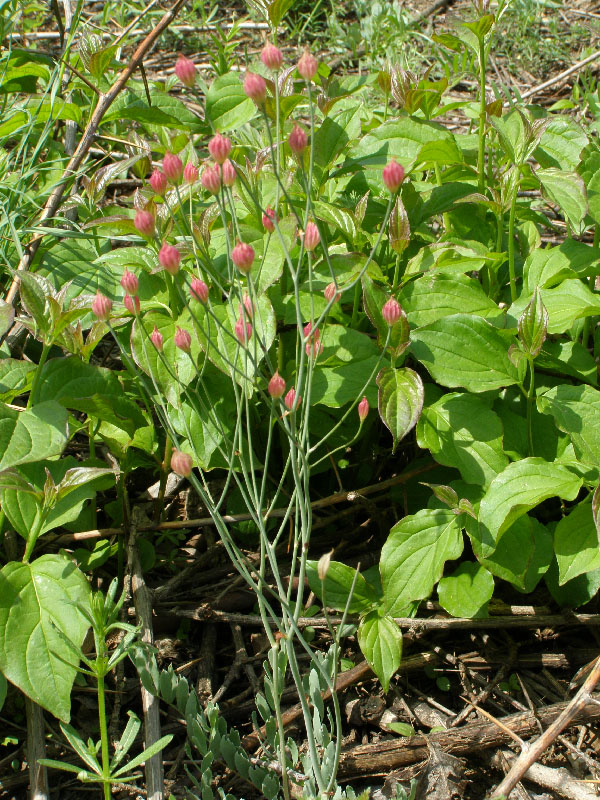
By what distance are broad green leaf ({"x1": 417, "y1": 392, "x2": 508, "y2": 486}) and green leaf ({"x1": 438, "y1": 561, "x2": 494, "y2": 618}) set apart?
0.19 metres

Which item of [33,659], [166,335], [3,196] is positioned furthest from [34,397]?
[3,196]

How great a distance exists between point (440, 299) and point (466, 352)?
16 cm

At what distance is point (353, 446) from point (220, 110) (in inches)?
42.5

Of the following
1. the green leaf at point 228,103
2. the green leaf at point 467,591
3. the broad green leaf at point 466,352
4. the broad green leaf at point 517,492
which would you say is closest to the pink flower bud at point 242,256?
the broad green leaf at point 466,352

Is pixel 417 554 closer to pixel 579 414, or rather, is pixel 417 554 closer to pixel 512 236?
pixel 579 414

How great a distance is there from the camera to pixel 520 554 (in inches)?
60.8

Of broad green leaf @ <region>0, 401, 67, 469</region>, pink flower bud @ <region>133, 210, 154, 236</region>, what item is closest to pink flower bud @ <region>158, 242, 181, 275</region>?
pink flower bud @ <region>133, 210, 154, 236</region>

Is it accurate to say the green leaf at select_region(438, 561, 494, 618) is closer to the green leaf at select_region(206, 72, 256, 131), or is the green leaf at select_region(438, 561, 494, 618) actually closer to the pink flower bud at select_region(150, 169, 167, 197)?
the pink flower bud at select_region(150, 169, 167, 197)

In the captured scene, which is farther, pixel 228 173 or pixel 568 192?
pixel 568 192

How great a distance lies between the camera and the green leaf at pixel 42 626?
1336mm

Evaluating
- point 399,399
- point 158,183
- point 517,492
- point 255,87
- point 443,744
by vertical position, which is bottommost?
point 443,744

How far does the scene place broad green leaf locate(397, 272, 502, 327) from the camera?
1737mm

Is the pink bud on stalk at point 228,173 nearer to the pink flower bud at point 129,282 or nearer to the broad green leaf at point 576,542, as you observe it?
the pink flower bud at point 129,282


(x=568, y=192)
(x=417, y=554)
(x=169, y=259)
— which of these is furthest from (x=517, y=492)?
(x=169, y=259)
